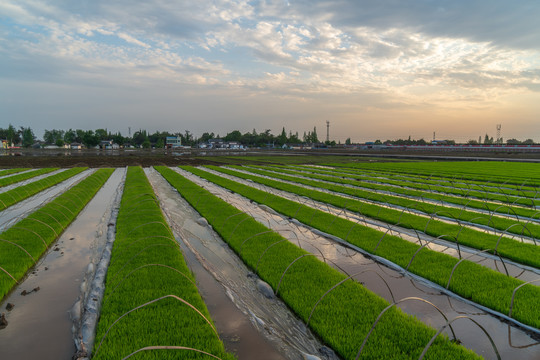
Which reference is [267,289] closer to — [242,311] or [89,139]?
[242,311]

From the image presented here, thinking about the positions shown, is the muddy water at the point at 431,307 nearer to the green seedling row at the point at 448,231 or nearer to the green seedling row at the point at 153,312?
the green seedling row at the point at 448,231

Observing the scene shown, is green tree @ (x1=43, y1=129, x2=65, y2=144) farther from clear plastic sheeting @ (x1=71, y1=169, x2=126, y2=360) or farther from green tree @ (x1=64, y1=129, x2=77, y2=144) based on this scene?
clear plastic sheeting @ (x1=71, y1=169, x2=126, y2=360)

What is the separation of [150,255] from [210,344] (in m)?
Answer: 3.96

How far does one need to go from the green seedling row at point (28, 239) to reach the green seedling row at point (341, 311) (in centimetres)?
494

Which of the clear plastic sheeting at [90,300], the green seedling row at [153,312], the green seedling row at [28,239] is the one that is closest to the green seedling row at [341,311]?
the green seedling row at [153,312]

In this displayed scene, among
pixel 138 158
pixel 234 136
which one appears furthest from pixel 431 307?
pixel 234 136

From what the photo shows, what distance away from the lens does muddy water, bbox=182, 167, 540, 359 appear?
475cm

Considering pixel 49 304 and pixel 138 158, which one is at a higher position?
pixel 138 158

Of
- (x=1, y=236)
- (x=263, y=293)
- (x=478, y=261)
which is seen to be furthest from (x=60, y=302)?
(x=478, y=261)

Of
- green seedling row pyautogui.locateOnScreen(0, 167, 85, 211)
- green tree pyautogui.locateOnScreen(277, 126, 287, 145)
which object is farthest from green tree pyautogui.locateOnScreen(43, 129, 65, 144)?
green seedling row pyautogui.locateOnScreen(0, 167, 85, 211)

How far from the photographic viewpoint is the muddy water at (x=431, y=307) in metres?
4.75

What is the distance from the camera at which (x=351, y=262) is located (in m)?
8.02

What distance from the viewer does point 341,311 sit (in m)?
5.50

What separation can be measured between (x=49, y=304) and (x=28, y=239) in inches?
164
